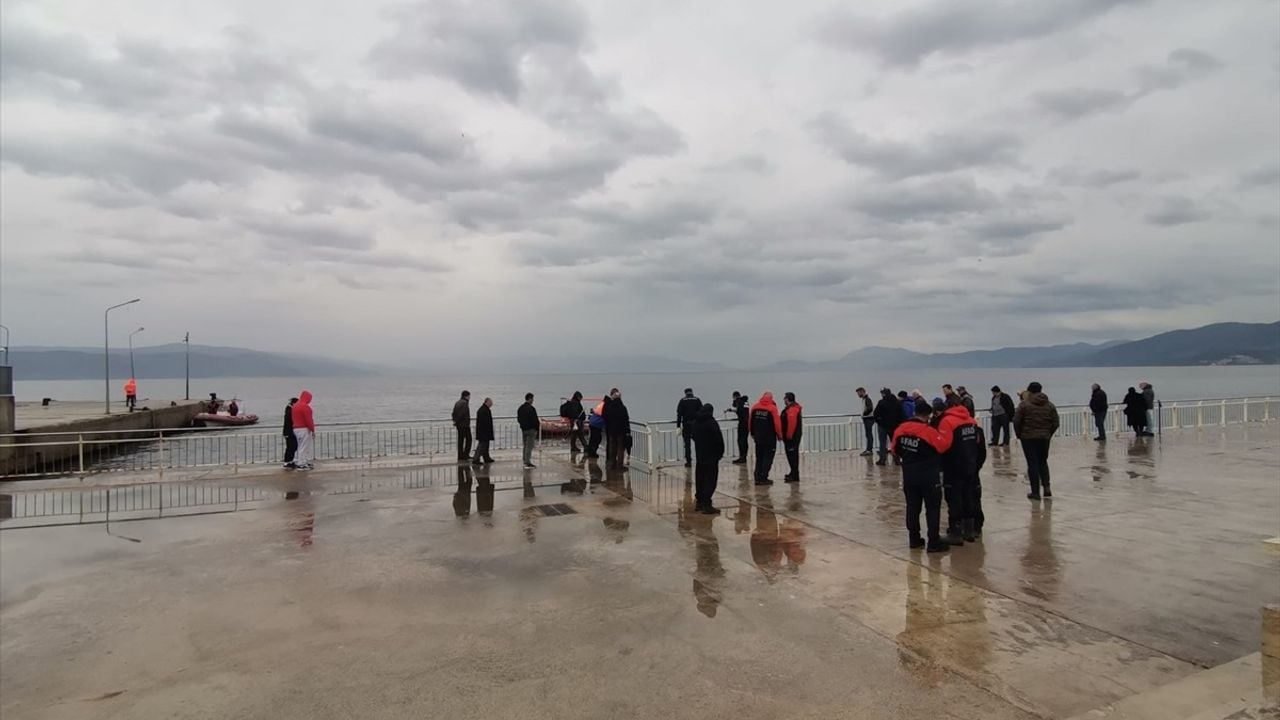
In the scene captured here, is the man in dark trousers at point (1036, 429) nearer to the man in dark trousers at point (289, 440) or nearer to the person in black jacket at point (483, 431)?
the person in black jacket at point (483, 431)

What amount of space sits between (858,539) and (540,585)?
3904 millimetres

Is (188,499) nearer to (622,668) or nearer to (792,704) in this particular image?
(622,668)

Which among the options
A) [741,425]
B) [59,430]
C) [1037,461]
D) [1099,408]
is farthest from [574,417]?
[59,430]

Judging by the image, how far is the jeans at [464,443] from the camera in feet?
50.0

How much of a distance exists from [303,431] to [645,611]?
11.2 metres

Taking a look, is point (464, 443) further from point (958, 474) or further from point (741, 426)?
point (958, 474)

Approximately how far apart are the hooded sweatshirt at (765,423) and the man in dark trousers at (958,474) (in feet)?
12.6

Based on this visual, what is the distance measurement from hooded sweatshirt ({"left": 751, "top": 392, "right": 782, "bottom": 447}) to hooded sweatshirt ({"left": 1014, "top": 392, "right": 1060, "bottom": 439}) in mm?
3714

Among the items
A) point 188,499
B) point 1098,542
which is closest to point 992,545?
point 1098,542

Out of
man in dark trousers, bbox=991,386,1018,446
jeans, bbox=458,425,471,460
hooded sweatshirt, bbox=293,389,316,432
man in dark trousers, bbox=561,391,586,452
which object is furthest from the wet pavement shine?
man in dark trousers, bbox=561,391,586,452

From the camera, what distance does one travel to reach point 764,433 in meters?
11.7

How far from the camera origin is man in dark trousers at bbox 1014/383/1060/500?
32.2 feet

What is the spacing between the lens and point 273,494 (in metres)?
11.5

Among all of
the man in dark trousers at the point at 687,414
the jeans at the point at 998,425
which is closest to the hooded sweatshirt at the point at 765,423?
the man in dark trousers at the point at 687,414
